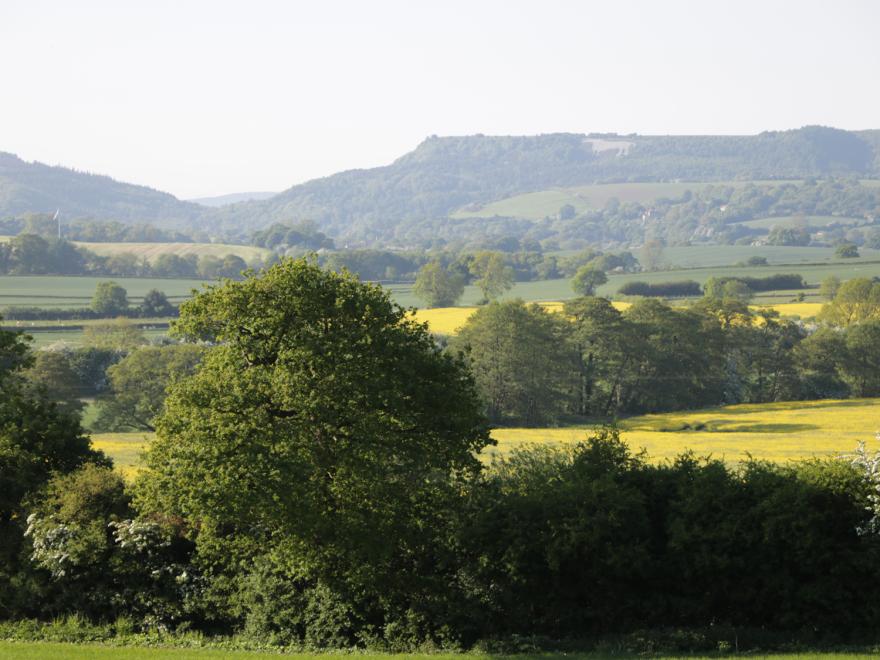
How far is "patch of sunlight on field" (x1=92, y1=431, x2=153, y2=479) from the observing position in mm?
47750

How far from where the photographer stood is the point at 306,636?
75.4 feet

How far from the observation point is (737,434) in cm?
6075

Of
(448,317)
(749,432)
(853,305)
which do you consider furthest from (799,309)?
(749,432)

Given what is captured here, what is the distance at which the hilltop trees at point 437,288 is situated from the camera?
147m

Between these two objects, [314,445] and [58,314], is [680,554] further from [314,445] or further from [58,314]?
[58,314]

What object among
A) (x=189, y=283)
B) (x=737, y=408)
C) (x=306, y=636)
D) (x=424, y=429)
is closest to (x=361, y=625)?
(x=306, y=636)

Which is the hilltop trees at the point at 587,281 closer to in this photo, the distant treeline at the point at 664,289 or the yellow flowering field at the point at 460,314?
the distant treeline at the point at 664,289

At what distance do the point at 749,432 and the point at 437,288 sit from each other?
86.8m

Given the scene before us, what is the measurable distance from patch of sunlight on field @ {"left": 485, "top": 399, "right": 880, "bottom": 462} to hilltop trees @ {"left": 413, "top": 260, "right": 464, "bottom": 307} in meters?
71.3

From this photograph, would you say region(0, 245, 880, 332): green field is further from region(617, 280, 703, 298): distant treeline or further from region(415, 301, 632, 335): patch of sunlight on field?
region(415, 301, 632, 335): patch of sunlight on field

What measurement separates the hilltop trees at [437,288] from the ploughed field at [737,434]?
233 ft

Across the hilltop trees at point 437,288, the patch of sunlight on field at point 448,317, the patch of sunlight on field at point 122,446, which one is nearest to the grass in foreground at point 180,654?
the patch of sunlight on field at point 122,446

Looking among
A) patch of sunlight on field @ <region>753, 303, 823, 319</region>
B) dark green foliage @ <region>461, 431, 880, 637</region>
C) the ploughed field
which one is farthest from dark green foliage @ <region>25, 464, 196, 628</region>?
patch of sunlight on field @ <region>753, 303, 823, 319</region>

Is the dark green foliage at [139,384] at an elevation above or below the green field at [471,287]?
below
